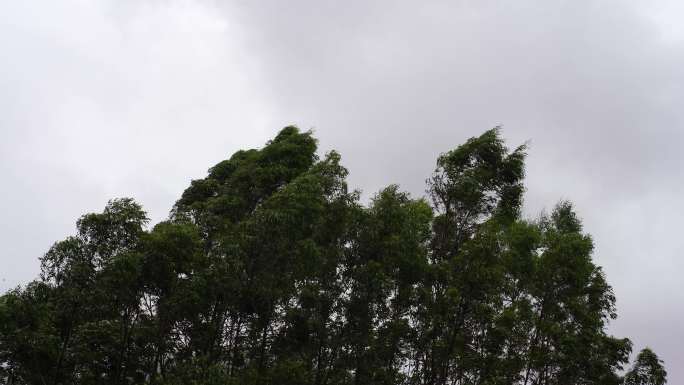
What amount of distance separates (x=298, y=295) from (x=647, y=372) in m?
16.3

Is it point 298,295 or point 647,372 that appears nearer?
point 298,295

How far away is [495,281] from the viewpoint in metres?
15.9

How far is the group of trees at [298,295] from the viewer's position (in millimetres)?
15312

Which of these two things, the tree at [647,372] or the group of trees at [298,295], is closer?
the group of trees at [298,295]

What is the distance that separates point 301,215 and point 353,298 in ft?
9.57

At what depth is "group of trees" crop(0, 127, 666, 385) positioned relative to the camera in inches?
603

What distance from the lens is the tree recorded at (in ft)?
75.6

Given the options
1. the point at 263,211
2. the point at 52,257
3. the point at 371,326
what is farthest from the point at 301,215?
the point at 52,257

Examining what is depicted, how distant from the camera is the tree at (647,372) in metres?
23.0

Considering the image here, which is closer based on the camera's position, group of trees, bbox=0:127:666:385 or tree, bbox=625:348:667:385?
group of trees, bbox=0:127:666:385

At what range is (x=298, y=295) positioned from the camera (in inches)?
659

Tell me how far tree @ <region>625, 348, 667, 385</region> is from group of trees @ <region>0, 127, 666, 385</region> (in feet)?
17.6

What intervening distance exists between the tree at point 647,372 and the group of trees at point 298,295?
5.37 meters

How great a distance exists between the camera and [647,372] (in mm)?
23219
